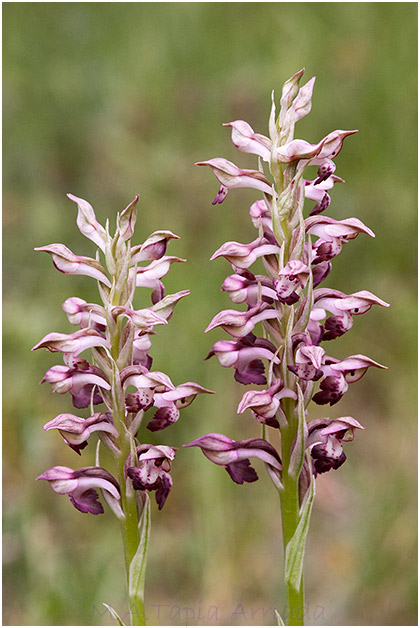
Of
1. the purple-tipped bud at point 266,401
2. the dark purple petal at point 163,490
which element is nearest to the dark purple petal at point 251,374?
the purple-tipped bud at point 266,401

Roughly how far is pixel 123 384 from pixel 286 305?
1.57 ft

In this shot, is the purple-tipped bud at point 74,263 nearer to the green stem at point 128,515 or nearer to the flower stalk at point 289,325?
the green stem at point 128,515

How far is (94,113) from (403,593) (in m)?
4.60

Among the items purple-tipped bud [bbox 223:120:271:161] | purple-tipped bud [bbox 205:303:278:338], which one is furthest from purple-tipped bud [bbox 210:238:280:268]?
purple-tipped bud [bbox 223:120:271:161]

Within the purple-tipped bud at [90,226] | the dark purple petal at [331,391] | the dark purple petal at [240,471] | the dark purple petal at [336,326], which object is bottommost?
the dark purple petal at [240,471]

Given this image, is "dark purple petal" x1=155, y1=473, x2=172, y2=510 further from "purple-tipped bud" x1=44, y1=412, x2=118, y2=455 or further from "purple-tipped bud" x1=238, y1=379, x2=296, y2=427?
"purple-tipped bud" x1=238, y1=379, x2=296, y2=427

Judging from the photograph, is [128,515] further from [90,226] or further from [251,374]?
[90,226]

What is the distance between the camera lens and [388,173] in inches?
241

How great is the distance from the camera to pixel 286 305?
2297mm

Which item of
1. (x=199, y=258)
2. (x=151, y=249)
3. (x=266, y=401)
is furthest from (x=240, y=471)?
(x=199, y=258)

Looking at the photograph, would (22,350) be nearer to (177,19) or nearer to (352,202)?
(352,202)

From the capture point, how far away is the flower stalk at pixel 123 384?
7.43 feet

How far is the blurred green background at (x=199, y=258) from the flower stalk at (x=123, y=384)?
4.39 feet

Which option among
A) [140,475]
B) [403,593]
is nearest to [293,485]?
[140,475]
